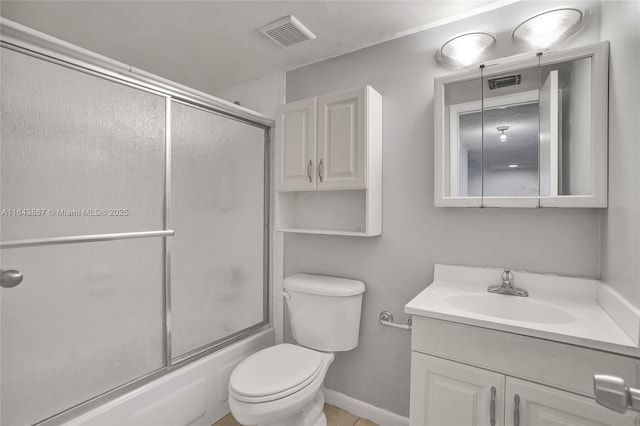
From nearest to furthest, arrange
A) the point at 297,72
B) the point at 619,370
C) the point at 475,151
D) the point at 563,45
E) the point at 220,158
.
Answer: the point at 619,370 < the point at 563,45 < the point at 475,151 < the point at 220,158 < the point at 297,72

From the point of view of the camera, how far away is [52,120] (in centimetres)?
117

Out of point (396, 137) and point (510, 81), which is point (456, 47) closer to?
point (510, 81)

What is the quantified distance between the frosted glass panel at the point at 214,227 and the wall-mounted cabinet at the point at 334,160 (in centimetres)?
25

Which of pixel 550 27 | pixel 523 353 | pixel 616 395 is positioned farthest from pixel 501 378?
pixel 550 27

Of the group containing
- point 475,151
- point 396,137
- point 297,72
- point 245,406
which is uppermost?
point 297,72

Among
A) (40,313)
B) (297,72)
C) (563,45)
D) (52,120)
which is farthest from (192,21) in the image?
(563,45)

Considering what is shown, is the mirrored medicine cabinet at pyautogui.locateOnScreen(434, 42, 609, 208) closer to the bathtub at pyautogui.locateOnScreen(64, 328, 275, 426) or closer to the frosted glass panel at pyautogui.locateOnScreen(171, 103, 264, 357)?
the frosted glass panel at pyautogui.locateOnScreen(171, 103, 264, 357)

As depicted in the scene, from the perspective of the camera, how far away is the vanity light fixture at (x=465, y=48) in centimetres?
146

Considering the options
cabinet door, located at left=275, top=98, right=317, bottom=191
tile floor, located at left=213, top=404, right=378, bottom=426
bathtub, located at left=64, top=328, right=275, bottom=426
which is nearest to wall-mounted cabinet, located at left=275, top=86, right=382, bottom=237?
cabinet door, located at left=275, top=98, right=317, bottom=191

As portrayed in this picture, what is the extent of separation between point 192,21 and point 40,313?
148 centimetres

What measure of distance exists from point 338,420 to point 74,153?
1859 mm

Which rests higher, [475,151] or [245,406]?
[475,151]

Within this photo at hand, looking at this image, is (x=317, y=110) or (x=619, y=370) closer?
(x=619, y=370)

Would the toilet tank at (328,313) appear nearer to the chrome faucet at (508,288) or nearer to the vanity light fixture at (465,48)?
the chrome faucet at (508,288)
